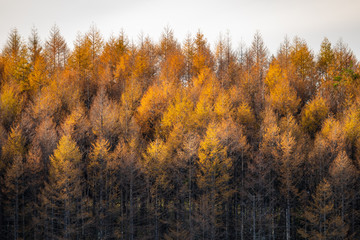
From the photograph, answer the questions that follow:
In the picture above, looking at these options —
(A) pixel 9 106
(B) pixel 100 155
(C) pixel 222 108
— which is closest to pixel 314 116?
(C) pixel 222 108

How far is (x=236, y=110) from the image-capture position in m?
48.0

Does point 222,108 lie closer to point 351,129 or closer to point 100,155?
point 351,129

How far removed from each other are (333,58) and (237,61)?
20.8 metres

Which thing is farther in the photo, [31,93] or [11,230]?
[31,93]

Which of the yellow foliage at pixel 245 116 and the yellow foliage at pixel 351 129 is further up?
the yellow foliage at pixel 245 116

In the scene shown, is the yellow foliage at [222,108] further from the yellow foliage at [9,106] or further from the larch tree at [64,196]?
the yellow foliage at [9,106]

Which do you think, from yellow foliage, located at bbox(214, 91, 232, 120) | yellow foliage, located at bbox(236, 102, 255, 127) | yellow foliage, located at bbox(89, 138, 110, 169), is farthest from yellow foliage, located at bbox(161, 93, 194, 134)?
yellow foliage, located at bbox(89, 138, 110, 169)

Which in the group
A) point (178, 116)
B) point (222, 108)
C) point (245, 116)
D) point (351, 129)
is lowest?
point (351, 129)

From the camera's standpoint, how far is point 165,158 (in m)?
37.9

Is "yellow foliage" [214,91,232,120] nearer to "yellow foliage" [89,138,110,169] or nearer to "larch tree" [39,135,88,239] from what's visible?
"yellow foliage" [89,138,110,169]

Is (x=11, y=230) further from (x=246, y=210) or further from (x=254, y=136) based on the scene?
(x=254, y=136)

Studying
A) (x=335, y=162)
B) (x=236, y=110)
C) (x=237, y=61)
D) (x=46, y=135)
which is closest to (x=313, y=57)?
(x=237, y=61)

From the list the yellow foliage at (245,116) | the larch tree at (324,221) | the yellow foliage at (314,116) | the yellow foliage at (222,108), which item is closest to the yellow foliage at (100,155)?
the yellow foliage at (222,108)

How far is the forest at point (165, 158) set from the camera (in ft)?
115
